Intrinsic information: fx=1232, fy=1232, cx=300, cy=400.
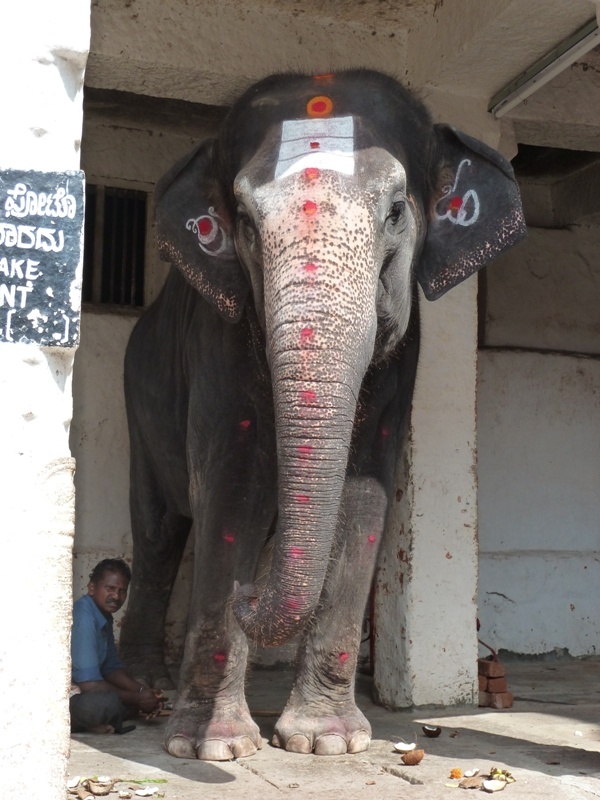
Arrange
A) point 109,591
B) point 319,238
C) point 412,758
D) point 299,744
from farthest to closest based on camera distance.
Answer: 1. point 109,591
2. point 299,744
3. point 412,758
4. point 319,238

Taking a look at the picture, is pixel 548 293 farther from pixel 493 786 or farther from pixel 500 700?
pixel 493 786

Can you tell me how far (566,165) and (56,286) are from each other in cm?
512

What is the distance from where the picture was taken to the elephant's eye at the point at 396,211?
3973 mm

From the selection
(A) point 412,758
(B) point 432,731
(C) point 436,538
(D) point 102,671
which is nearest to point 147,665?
(D) point 102,671

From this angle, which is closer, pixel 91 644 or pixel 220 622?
pixel 220 622

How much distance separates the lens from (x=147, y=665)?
231 inches

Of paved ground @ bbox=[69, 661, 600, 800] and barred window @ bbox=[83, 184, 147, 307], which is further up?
barred window @ bbox=[83, 184, 147, 307]

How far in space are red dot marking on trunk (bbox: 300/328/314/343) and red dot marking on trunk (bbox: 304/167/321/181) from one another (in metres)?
0.54

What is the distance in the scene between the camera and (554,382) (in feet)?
24.2

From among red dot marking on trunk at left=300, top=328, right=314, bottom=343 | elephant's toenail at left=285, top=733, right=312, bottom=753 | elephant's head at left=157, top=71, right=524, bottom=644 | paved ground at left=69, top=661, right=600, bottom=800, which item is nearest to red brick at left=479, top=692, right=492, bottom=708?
paved ground at left=69, top=661, right=600, bottom=800

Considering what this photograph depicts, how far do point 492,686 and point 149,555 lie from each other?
1.82m

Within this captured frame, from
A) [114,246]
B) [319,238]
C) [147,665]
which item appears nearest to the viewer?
[319,238]

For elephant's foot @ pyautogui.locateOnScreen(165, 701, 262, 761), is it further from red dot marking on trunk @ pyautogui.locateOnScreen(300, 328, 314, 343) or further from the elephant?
red dot marking on trunk @ pyautogui.locateOnScreen(300, 328, 314, 343)

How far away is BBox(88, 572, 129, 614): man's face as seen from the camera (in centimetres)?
482
